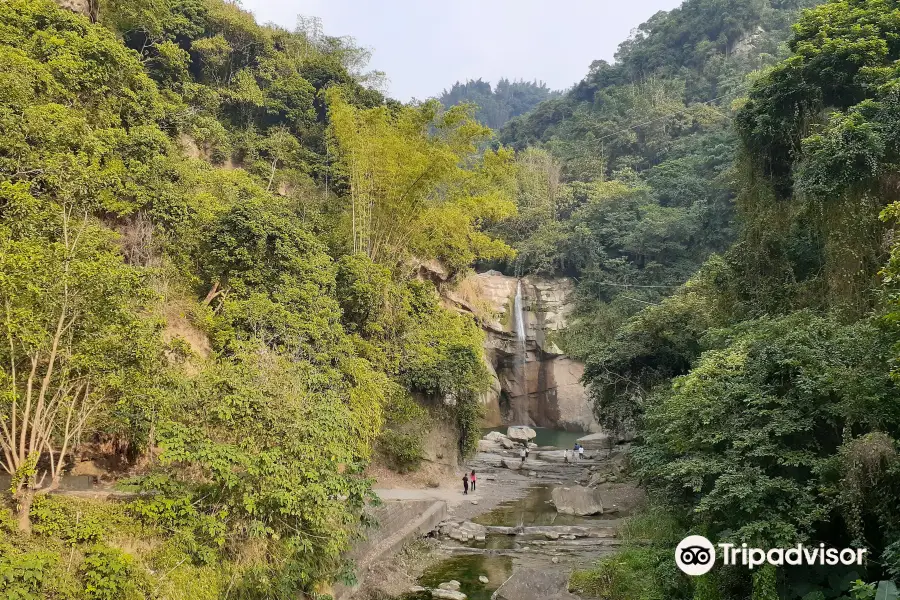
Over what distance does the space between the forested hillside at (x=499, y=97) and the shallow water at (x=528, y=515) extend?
255 feet

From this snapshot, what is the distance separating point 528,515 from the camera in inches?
643

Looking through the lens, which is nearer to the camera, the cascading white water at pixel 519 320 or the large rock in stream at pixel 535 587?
the large rock in stream at pixel 535 587

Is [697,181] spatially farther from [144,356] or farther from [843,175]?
[144,356]

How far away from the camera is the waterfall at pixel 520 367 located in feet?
107

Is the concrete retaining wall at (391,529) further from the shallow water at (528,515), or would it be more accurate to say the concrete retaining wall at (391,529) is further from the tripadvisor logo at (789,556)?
the tripadvisor logo at (789,556)

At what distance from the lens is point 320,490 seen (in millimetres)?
7648

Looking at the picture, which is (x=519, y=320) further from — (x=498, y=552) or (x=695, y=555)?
(x=695, y=555)

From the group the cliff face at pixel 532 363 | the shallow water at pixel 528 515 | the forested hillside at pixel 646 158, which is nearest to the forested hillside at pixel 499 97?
the forested hillside at pixel 646 158

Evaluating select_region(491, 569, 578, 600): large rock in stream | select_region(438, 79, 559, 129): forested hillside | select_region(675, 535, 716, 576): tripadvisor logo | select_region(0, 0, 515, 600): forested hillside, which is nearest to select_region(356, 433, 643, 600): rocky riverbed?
select_region(491, 569, 578, 600): large rock in stream

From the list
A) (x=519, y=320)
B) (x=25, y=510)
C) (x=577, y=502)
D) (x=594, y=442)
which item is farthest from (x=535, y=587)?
(x=519, y=320)

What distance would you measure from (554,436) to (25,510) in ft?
88.8

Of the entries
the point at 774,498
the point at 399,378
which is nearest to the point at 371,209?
the point at 399,378

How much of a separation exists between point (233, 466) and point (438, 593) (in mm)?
4900

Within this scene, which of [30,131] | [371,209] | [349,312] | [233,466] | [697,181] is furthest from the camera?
[697,181]
